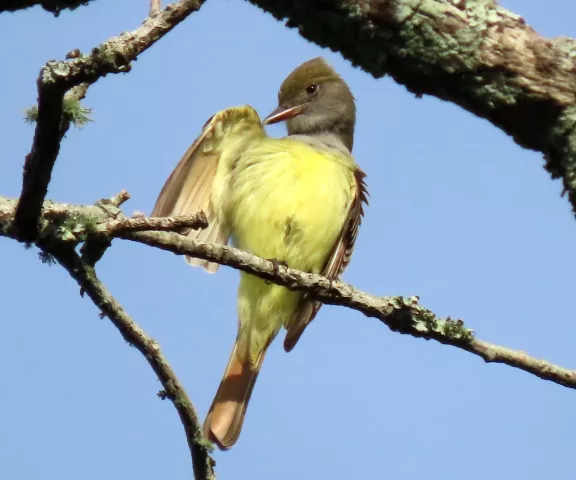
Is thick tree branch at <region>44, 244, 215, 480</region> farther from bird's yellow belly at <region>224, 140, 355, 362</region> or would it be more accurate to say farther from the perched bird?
bird's yellow belly at <region>224, 140, 355, 362</region>

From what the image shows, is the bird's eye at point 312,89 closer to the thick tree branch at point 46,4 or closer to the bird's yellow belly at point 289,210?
the bird's yellow belly at point 289,210

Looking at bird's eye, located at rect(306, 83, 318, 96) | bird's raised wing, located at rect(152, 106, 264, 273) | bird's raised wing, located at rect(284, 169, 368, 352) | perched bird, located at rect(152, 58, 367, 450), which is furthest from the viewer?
bird's eye, located at rect(306, 83, 318, 96)

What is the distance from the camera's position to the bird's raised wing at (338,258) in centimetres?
591

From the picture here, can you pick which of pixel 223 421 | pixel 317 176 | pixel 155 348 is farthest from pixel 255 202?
pixel 155 348

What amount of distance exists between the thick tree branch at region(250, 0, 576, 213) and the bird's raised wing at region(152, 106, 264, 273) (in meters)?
3.18

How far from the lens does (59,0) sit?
7.64ft

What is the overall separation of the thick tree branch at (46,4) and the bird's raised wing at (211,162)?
10.5 ft

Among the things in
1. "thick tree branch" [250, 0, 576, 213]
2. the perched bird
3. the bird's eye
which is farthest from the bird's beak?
"thick tree branch" [250, 0, 576, 213]

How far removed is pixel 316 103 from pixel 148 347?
4.24m

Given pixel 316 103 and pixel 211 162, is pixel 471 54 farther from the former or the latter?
pixel 316 103

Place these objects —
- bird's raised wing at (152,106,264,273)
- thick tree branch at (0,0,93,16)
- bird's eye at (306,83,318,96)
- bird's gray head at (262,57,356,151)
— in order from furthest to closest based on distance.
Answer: bird's eye at (306,83,318,96) < bird's gray head at (262,57,356,151) < bird's raised wing at (152,106,264,273) < thick tree branch at (0,0,93,16)

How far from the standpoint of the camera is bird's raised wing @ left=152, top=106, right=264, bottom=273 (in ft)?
19.0

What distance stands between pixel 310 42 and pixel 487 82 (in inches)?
20.1

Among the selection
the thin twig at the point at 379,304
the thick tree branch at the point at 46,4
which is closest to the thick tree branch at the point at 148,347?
the thin twig at the point at 379,304
